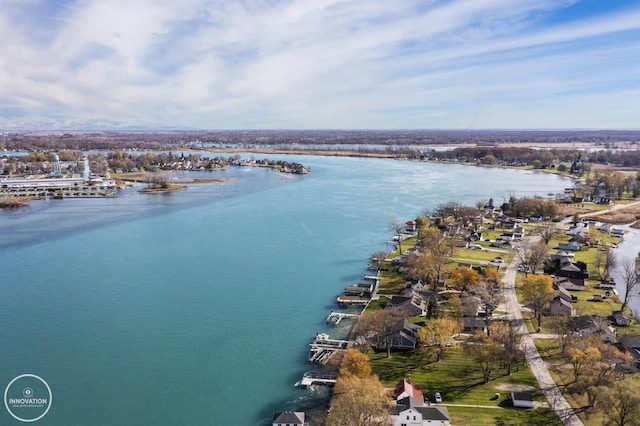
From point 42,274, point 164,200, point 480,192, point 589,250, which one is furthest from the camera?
point 480,192

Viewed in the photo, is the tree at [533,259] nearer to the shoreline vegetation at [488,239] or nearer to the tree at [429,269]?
the shoreline vegetation at [488,239]

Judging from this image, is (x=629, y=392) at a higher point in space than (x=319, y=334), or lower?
higher

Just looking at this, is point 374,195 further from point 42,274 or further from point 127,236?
point 42,274

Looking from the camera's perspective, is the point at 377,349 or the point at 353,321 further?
the point at 353,321

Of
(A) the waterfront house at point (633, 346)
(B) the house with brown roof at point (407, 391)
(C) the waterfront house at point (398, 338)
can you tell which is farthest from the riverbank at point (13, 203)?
(A) the waterfront house at point (633, 346)

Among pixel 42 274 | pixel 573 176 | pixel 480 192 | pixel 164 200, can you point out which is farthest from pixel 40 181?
pixel 573 176

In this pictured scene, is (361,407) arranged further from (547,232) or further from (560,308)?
(547,232)

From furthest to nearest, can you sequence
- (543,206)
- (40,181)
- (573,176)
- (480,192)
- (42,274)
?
(573,176), (40,181), (480,192), (543,206), (42,274)
